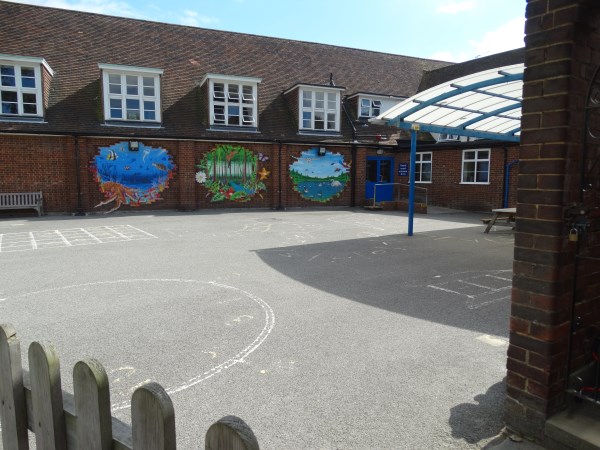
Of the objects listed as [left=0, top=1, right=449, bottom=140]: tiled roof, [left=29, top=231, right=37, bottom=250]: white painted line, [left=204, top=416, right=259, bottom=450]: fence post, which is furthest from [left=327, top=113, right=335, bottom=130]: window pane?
[left=204, top=416, right=259, bottom=450]: fence post

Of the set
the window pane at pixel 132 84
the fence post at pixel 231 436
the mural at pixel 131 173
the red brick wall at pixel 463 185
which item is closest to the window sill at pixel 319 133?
the red brick wall at pixel 463 185

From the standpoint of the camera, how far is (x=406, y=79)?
26.8 metres

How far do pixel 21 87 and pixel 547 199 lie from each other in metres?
19.2

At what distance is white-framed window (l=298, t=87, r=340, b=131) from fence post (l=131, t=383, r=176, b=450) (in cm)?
2083

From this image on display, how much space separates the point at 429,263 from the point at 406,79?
69.7 ft

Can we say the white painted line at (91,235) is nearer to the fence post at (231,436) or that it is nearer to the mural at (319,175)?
the fence post at (231,436)

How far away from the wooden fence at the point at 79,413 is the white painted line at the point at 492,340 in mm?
3656

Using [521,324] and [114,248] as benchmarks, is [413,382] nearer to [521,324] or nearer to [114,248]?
[521,324]

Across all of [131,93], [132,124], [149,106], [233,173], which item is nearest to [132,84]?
[131,93]

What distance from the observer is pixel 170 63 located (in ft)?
68.0

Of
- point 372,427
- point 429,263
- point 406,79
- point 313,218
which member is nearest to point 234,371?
point 372,427

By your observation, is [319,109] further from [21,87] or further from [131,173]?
[21,87]

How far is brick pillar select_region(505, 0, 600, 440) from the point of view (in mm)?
2412

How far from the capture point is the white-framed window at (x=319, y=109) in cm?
2155
